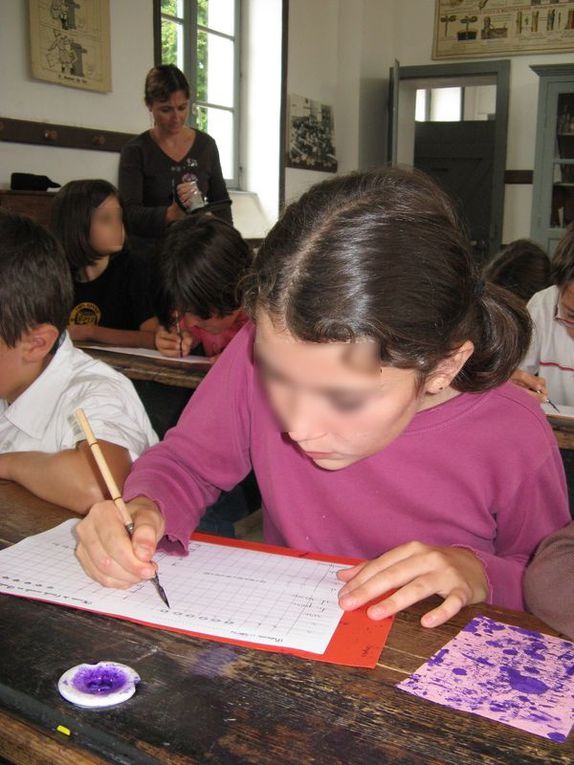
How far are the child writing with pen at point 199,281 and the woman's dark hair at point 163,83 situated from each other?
1.46 metres

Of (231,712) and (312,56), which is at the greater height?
(312,56)

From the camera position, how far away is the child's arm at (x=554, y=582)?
0.77m

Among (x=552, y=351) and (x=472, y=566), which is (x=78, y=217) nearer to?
(x=552, y=351)

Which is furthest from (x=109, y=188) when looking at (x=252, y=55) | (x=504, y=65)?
(x=504, y=65)

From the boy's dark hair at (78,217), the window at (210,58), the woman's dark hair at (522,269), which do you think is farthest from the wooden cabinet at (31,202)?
the woman's dark hair at (522,269)

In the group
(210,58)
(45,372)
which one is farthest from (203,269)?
(210,58)

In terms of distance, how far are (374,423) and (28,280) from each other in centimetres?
77

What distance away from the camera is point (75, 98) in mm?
3787

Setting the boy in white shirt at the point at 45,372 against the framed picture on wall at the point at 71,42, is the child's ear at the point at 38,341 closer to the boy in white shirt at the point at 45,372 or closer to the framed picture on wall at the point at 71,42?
the boy in white shirt at the point at 45,372

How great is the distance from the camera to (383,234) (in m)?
0.77

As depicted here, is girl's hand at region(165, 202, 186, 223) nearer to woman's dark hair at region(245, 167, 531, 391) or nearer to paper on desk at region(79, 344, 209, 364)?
paper on desk at region(79, 344, 209, 364)

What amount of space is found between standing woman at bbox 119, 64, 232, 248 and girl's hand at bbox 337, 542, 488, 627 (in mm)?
2856

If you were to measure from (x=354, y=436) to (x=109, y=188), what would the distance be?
2430 millimetres

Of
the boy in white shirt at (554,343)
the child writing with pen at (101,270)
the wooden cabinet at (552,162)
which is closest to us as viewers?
the boy in white shirt at (554,343)
